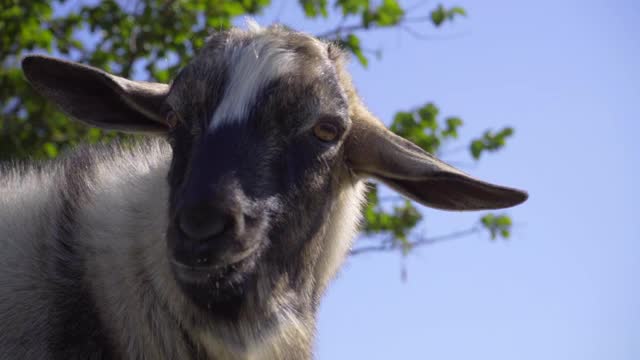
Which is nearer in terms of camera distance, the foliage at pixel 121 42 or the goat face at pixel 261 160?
the goat face at pixel 261 160

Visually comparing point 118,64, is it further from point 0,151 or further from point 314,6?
point 314,6

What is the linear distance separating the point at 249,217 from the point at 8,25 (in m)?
4.93

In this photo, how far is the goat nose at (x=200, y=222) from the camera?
12.3ft


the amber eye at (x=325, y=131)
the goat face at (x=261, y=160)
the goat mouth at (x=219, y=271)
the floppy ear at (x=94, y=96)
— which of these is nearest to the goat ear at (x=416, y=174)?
the goat face at (x=261, y=160)

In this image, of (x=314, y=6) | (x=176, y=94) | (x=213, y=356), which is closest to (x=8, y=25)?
(x=314, y=6)

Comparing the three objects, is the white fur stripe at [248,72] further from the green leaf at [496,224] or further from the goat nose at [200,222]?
the green leaf at [496,224]

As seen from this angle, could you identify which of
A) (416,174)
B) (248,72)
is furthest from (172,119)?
(416,174)

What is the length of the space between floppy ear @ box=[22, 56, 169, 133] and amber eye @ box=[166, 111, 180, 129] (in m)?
0.26

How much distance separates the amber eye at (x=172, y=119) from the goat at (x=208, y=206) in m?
0.01

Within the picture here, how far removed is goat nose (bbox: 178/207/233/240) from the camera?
3.75m

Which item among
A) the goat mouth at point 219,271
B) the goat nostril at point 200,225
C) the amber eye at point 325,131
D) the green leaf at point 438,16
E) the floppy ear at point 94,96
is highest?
the green leaf at point 438,16

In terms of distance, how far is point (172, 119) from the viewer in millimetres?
4371

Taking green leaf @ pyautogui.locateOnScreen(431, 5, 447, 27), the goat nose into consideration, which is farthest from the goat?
green leaf @ pyautogui.locateOnScreen(431, 5, 447, 27)

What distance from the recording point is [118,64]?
8586 millimetres
